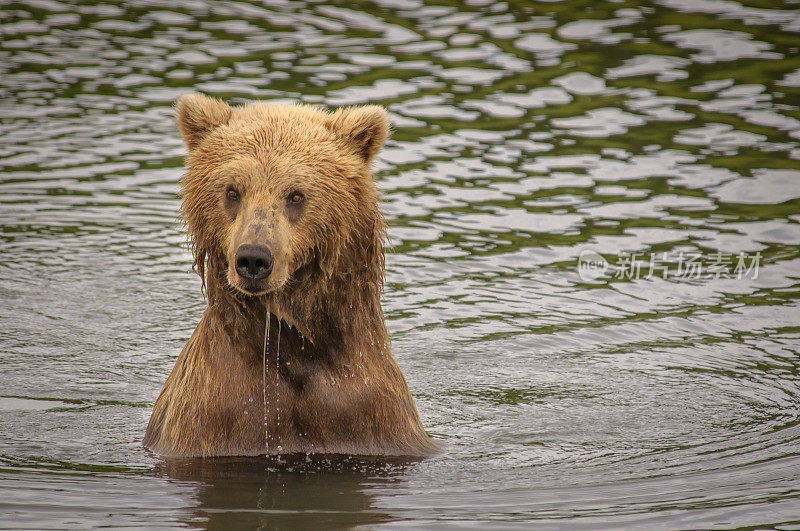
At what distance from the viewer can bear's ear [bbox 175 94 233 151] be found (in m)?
6.86

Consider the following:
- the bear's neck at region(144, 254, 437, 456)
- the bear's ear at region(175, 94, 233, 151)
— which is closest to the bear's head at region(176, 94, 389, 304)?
the bear's ear at region(175, 94, 233, 151)

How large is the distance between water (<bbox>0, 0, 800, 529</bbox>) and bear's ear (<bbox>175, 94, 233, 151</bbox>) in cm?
194

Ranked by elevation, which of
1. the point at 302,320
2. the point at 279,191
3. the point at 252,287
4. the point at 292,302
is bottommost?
the point at 302,320

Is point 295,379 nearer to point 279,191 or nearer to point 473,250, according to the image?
point 279,191

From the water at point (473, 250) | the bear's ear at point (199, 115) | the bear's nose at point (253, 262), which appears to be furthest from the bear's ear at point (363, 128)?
the water at point (473, 250)

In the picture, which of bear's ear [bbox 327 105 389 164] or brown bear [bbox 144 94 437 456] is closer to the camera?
brown bear [bbox 144 94 437 456]

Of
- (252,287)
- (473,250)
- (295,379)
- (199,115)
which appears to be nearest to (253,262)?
(252,287)

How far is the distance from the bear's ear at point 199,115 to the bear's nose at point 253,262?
105 centimetres

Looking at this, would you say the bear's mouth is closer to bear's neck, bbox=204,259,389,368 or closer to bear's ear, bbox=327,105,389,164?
bear's neck, bbox=204,259,389,368

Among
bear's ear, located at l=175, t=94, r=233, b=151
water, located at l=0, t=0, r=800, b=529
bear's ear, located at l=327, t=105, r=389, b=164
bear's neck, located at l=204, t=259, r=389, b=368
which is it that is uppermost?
bear's ear, located at l=175, t=94, r=233, b=151

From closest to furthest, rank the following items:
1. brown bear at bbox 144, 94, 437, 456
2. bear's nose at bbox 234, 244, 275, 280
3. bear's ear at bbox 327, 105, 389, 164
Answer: bear's nose at bbox 234, 244, 275, 280 → brown bear at bbox 144, 94, 437, 456 → bear's ear at bbox 327, 105, 389, 164

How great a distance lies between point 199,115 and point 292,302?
1208 mm

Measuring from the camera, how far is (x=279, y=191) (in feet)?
21.4

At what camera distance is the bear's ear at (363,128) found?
6.95 m
